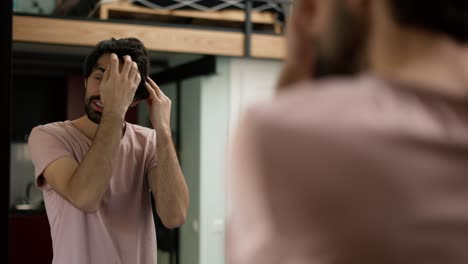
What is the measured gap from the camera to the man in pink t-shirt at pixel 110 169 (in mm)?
1250

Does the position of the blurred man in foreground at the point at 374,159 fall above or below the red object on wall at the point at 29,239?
above

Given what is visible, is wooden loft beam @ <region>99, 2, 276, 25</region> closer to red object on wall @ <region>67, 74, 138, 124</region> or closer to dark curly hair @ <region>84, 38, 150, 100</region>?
red object on wall @ <region>67, 74, 138, 124</region>

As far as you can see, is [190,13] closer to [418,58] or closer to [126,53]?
[126,53]

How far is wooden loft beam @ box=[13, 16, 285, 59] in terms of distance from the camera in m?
3.44

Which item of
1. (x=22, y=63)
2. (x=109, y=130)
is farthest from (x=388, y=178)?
(x=22, y=63)

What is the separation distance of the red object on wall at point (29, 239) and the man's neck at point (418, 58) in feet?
10.8

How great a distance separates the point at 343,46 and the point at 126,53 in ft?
3.55

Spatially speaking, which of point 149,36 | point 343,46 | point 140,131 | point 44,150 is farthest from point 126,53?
point 149,36

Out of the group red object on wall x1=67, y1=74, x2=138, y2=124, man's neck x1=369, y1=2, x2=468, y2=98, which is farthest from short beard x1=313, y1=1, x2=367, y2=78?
red object on wall x1=67, y1=74, x2=138, y2=124

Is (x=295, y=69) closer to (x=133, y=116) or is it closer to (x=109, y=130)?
(x=109, y=130)

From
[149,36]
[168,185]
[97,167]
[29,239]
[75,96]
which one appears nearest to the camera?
[97,167]

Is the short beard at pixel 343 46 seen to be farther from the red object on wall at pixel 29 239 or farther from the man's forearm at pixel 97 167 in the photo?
the red object on wall at pixel 29 239

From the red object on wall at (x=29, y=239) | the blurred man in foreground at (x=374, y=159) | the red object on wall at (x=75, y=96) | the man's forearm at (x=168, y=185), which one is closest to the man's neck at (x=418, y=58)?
the blurred man in foreground at (x=374, y=159)

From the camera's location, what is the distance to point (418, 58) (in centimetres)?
37
